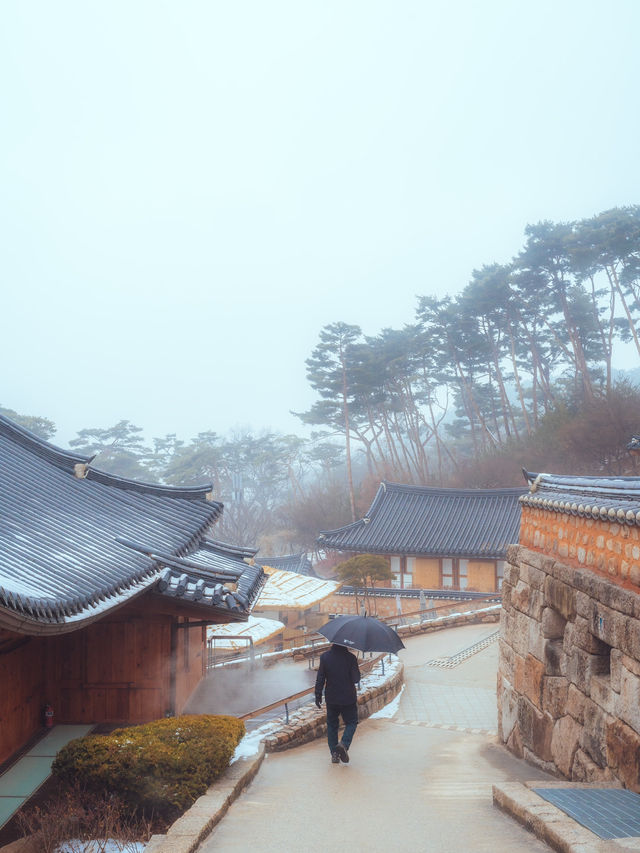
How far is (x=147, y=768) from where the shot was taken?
6.55 metres

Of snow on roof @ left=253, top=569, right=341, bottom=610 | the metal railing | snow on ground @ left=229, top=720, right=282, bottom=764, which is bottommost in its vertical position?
the metal railing

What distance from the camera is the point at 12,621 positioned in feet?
18.2

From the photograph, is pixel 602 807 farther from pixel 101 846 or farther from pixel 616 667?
pixel 101 846

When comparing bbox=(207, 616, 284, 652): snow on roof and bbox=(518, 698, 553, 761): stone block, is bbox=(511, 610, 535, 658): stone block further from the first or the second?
bbox=(207, 616, 284, 652): snow on roof

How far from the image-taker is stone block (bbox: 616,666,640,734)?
5781 mm

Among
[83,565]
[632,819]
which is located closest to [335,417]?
[83,565]

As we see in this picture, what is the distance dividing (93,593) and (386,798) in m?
3.60

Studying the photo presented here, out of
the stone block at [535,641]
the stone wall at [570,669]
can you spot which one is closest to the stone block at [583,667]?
the stone wall at [570,669]

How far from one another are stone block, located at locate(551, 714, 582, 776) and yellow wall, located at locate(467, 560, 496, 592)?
72.5 feet

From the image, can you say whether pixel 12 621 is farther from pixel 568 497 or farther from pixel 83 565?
pixel 568 497

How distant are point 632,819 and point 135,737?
14.7 ft

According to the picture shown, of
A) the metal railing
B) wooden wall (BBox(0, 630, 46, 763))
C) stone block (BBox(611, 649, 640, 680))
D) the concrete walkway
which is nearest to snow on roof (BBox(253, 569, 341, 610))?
the metal railing

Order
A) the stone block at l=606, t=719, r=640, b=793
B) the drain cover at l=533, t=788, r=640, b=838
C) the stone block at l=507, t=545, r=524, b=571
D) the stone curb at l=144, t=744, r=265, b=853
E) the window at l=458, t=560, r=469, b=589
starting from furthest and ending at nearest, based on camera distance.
Answer: the window at l=458, t=560, r=469, b=589 < the stone block at l=507, t=545, r=524, b=571 < the stone block at l=606, t=719, r=640, b=793 < the stone curb at l=144, t=744, r=265, b=853 < the drain cover at l=533, t=788, r=640, b=838

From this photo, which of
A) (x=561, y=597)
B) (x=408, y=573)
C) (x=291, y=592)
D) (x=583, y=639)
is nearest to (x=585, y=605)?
(x=583, y=639)
